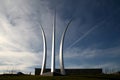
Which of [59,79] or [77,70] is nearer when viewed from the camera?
[59,79]

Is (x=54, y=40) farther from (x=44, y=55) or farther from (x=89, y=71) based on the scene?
(x=89, y=71)

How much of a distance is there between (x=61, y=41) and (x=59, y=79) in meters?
25.5

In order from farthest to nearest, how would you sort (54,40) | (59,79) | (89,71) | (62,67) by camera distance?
(89,71) → (54,40) → (62,67) → (59,79)

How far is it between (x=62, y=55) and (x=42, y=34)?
12898 millimetres

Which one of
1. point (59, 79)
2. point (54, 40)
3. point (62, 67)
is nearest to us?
point (59, 79)

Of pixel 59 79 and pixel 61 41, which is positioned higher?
pixel 61 41

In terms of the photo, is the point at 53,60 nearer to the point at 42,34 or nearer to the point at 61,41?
the point at 61,41

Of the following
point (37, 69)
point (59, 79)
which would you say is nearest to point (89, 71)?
point (37, 69)

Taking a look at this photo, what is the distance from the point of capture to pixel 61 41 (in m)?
65.8

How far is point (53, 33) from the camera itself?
6838cm

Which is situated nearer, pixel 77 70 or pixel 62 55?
pixel 62 55

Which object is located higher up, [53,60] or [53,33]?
[53,33]

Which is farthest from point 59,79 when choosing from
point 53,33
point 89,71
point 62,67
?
point 89,71

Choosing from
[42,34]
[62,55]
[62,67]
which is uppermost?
[42,34]
